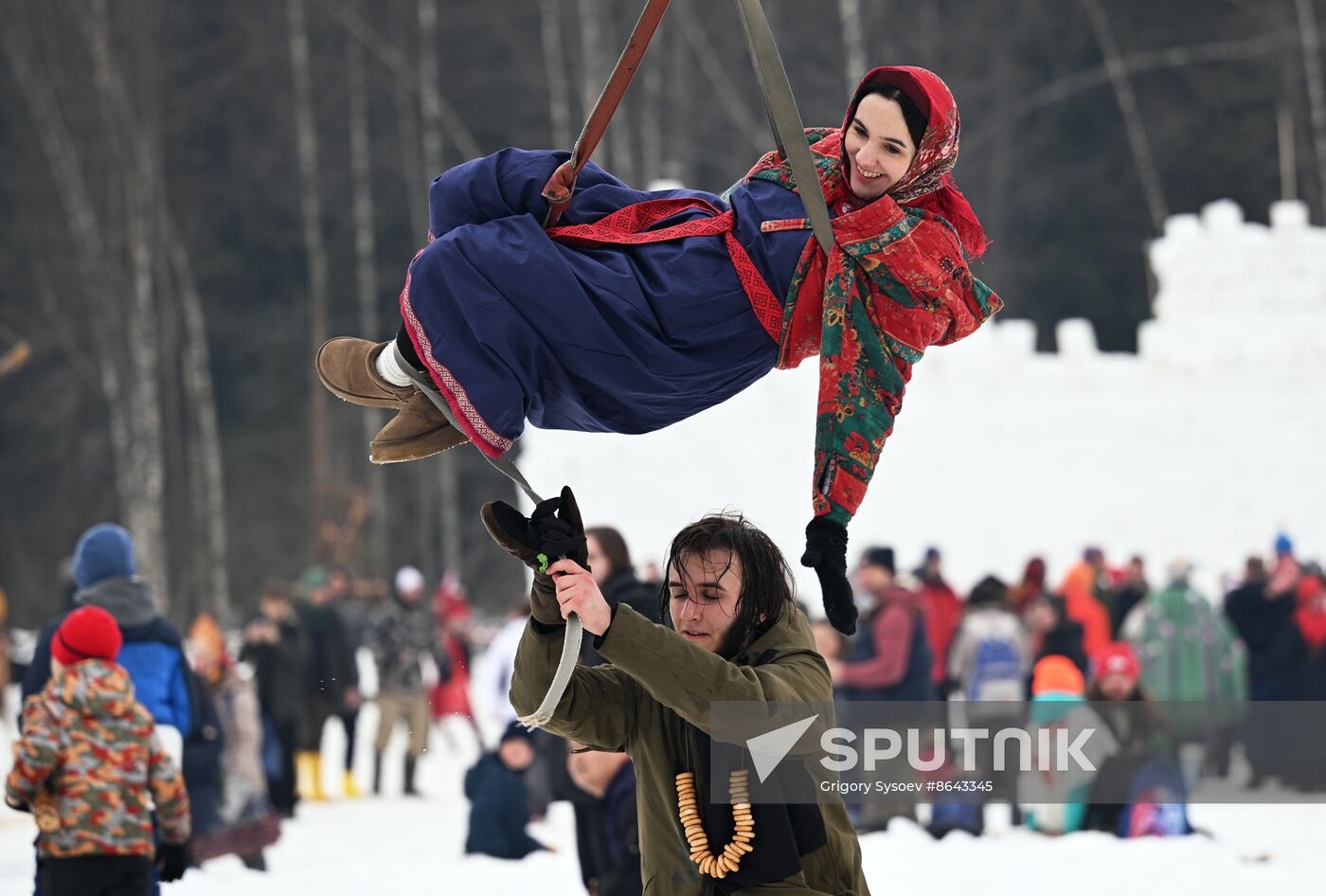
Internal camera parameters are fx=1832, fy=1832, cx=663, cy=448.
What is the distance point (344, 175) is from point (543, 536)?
20.4 m

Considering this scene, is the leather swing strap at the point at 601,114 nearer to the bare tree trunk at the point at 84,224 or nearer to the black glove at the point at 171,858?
the black glove at the point at 171,858

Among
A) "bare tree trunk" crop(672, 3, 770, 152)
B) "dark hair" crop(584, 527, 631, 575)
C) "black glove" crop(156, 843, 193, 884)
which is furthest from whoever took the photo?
"bare tree trunk" crop(672, 3, 770, 152)

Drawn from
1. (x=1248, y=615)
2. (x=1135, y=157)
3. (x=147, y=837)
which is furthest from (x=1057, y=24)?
(x=147, y=837)

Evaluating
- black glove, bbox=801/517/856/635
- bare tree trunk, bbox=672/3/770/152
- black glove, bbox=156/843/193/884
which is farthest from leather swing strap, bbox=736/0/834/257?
bare tree trunk, bbox=672/3/770/152

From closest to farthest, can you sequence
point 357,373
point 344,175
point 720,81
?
1. point 357,373
2. point 720,81
3. point 344,175

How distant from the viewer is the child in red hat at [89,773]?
493 centimetres

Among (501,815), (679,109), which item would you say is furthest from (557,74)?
(501,815)

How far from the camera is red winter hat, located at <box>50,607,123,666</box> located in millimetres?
5051

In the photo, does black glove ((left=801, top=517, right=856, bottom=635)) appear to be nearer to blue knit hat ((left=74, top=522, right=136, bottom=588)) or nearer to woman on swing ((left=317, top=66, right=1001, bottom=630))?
woman on swing ((left=317, top=66, right=1001, bottom=630))

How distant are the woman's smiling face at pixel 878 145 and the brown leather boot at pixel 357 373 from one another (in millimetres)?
896

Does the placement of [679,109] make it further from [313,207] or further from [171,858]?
[171,858]

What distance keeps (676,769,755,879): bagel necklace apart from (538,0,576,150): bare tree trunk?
1479 cm

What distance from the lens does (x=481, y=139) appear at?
22250 mm

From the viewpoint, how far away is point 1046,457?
13.9 meters
